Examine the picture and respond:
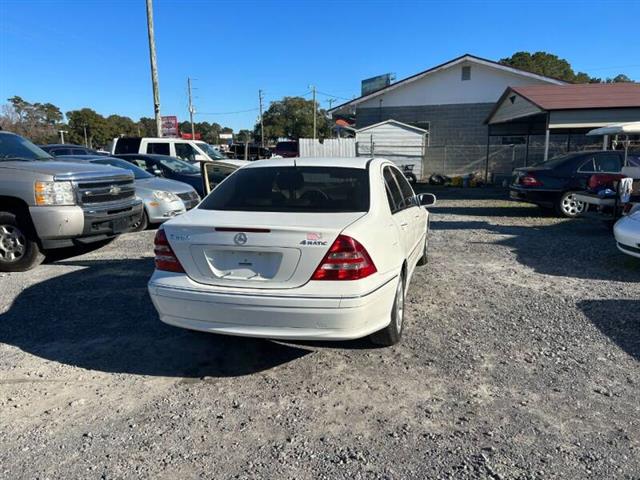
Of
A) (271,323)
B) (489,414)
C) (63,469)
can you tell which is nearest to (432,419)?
(489,414)

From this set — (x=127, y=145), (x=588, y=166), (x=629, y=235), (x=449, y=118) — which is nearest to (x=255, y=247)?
(x=629, y=235)

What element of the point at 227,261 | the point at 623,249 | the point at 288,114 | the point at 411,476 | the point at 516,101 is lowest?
the point at 411,476

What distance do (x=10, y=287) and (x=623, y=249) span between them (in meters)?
7.61

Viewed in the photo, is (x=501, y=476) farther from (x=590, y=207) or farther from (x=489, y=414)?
(x=590, y=207)

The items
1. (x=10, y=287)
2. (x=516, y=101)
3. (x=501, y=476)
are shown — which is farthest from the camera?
(x=516, y=101)

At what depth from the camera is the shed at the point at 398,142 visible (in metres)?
22.8

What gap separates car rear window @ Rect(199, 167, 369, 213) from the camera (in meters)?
3.82

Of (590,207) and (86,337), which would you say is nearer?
(86,337)

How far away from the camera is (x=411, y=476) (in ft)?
8.07

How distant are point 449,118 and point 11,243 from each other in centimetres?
2180

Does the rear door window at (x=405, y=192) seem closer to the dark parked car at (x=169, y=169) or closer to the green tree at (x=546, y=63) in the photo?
the dark parked car at (x=169, y=169)

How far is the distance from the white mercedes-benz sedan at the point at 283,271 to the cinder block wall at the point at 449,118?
865 inches

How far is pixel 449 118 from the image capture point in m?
24.4

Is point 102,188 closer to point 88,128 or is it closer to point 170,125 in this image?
point 170,125
